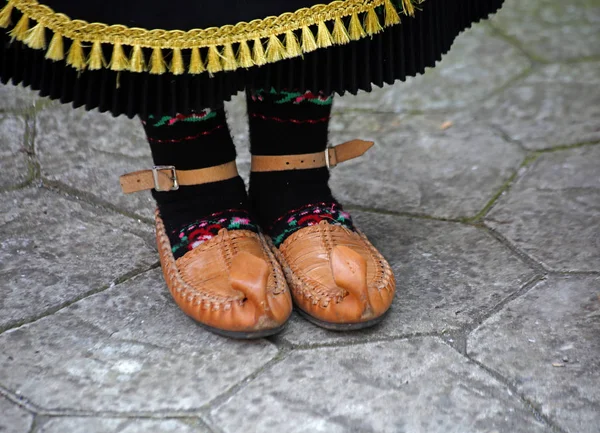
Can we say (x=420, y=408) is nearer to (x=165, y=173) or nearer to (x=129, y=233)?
(x=165, y=173)

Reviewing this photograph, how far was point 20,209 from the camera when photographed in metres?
1.35

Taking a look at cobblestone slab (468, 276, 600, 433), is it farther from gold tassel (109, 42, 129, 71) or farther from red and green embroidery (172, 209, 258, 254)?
gold tassel (109, 42, 129, 71)

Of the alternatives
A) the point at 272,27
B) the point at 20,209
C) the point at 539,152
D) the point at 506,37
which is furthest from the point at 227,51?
the point at 506,37

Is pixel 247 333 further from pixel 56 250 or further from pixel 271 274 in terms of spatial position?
pixel 56 250

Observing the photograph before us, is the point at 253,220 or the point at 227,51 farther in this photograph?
the point at 253,220

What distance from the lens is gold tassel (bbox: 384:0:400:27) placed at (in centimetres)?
89

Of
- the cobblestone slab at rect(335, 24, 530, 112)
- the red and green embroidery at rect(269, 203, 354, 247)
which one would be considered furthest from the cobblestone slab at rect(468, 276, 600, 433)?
the cobblestone slab at rect(335, 24, 530, 112)

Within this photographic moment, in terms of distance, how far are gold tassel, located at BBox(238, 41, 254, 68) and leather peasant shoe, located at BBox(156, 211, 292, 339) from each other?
0.24 metres

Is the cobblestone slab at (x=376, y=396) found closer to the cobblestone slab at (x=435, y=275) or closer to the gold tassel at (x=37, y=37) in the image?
the cobblestone slab at (x=435, y=275)

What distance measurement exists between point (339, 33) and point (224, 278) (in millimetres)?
342

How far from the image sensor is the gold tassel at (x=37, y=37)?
829mm

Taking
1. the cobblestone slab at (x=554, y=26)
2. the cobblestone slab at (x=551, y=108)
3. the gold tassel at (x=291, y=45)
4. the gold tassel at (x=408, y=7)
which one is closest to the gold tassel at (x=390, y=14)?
the gold tassel at (x=408, y=7)

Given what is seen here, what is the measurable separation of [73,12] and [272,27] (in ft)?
0.70

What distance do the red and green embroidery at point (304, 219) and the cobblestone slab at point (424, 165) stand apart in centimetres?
31
